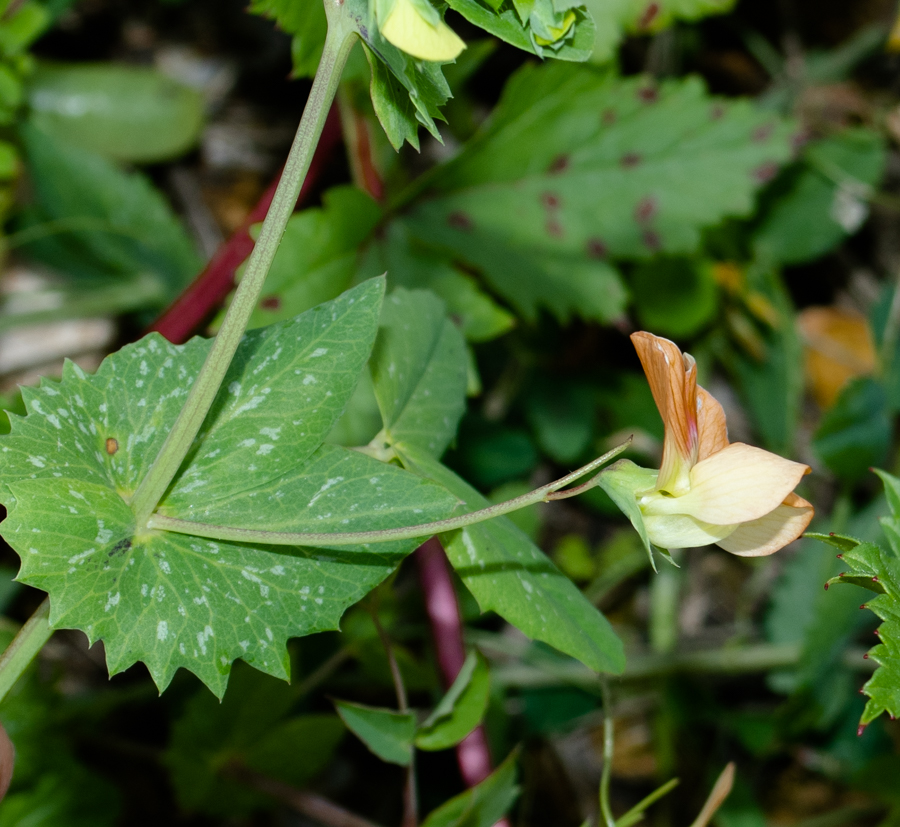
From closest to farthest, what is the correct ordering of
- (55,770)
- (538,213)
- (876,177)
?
1. (55,770)
2. (538,213)
3. (876,177)

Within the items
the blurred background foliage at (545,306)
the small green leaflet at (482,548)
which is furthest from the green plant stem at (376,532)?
the blurred background foliage at (545,306)

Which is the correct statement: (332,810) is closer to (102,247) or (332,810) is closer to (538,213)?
(538,213)

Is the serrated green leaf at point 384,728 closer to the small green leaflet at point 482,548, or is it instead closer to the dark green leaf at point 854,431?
the small green leaflet at point 482,548

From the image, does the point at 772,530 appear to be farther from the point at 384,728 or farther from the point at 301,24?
the point at 301,24

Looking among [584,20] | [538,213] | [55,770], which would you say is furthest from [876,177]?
[55,770]

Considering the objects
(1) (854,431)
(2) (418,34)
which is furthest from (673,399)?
(1) (854,431)
